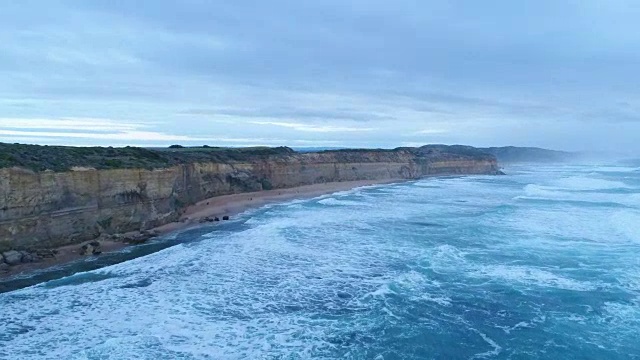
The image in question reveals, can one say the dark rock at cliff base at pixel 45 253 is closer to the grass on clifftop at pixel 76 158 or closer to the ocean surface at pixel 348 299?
the ocean surface at pixel 348 299

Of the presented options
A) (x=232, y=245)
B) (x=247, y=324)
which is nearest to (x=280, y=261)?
(x=232, y=245)

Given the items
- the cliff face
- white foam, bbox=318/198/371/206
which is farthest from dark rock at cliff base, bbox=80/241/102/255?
white foam, bbox=318/198/371/206

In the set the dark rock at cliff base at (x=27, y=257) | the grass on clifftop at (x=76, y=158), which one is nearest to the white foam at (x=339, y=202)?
the grass on clifftop at (x=76, y=158)

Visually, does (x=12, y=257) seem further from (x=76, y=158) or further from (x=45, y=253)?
(x=76, y=158)

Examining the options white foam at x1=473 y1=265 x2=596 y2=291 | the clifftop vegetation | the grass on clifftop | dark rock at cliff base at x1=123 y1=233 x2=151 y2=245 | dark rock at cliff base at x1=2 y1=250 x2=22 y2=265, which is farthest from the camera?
dark rock at cliff base at x1=123 y1=233 x2=151 y2=245

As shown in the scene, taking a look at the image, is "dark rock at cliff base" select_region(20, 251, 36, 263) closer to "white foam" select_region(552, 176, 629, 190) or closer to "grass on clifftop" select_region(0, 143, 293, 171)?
"grass on clifftop" select_region(0, 143, 293, 171)

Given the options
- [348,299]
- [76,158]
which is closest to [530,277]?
[348,299]

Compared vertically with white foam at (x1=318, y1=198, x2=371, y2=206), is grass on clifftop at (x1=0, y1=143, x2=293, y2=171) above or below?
above
